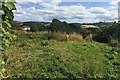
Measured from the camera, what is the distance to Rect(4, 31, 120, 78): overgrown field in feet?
29.5

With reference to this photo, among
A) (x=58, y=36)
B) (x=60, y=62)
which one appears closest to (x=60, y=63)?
(x=60, y=62)

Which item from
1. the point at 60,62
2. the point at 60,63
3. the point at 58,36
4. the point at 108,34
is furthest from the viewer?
the point at 108,34

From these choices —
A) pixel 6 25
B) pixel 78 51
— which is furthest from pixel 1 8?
pixel 78 51

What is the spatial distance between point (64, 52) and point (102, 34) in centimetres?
868

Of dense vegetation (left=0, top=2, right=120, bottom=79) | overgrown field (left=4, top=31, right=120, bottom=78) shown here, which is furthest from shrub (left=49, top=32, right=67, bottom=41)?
overgrown field (left=4, top=31, right=120, bottom=78)

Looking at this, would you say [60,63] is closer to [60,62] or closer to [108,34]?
[60,62]

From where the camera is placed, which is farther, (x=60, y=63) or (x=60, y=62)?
(x=60, y=62)

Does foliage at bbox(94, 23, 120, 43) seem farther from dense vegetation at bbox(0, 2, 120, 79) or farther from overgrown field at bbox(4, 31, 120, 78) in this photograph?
overgrown field at bbox(4, 31, 120, 78)

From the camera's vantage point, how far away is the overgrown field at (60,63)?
354 inches

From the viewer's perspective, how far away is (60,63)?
387 inches

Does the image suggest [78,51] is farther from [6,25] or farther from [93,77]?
[6,25]

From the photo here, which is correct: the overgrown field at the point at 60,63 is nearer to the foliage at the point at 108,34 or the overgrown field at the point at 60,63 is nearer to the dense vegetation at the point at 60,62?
the dense vegetation at the point at 60,62

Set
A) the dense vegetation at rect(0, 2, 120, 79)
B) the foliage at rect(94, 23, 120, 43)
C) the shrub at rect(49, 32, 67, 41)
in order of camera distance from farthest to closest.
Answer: the foliage at rect(94, 23, 120, 43)
the shrub at rect(49, 32, 67, 41)
the dense vegetation at rect(0, 2, 120, 79)

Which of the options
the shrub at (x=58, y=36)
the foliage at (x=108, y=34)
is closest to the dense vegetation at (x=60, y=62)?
the shrub at (x=58, y=36)
